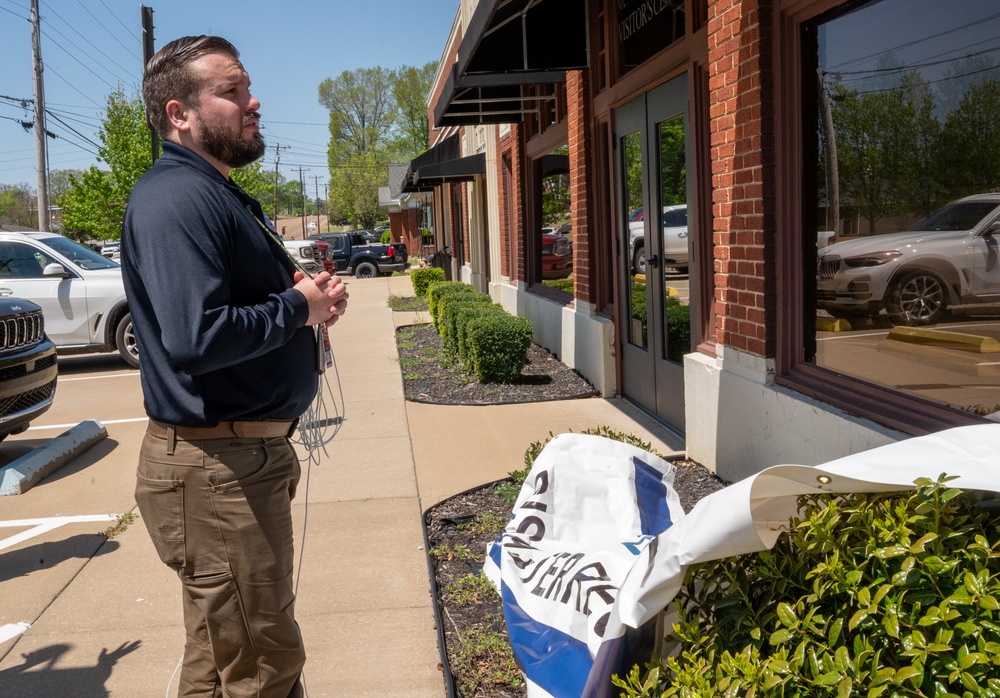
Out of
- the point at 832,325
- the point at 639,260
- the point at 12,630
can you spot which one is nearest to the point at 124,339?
the point at 639,260

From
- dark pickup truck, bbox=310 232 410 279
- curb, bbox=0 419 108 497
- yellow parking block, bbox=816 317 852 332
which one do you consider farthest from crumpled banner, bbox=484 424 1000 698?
dark pickup truck, bbox=310 232 410 279

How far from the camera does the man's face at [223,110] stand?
249cm

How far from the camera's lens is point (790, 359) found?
492cm

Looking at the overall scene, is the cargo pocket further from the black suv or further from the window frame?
the black suv

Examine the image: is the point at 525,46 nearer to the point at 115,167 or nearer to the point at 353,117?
the point at 115,167

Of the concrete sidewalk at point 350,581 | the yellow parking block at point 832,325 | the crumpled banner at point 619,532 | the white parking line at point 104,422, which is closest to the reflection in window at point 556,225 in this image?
the concrete sidewalk at point 350,581

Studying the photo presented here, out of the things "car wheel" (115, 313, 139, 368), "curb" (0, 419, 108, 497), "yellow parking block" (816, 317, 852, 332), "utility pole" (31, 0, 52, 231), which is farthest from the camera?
"utility pole" (31, 0, 52, 231)

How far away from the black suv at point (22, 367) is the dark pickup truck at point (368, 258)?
29.3 meters

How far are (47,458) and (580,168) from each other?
5364mm

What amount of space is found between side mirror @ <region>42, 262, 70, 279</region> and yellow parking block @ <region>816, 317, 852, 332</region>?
33.8ft

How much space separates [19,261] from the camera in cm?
1250

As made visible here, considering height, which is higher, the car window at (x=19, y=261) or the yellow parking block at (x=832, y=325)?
the car window at (x=19, y=261)

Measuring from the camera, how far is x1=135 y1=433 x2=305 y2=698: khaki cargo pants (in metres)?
2.52

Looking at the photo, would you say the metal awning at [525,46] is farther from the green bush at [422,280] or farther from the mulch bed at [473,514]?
the green bush at [422,280]
